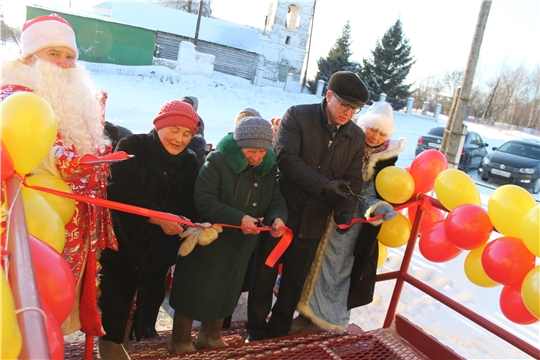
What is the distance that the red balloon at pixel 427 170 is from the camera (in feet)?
10.5

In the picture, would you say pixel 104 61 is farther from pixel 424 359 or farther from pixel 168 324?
pixel 424 359

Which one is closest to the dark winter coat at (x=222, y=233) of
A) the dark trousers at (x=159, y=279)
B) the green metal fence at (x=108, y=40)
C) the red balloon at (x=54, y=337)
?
the dark trousers at (x=159, y=279)

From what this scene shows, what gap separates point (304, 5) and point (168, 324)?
109 feet

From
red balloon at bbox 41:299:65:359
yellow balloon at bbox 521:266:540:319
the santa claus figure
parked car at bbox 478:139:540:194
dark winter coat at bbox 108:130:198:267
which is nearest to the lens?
red balloon at bbox 41:299:65:359

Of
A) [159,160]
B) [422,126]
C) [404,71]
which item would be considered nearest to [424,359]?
[159,160]

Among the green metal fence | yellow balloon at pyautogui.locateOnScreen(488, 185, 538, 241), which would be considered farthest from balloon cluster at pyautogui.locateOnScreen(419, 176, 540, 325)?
the green metal fence

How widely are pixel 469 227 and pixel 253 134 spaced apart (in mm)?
1414

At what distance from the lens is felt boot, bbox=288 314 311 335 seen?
326cm

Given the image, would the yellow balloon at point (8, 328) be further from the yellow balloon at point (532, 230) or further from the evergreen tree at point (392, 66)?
the evergreen tree at point (392, 66)

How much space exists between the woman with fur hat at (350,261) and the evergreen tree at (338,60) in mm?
29136

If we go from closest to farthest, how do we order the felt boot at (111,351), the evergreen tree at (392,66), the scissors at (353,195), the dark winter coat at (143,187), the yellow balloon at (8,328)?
1. the yellow balloon at (8,328)
2. the dark winter coat at (143,187)
3. the felt boot at (111,351)
4. the scissors at (353,195)
5. the evergreen tree at (392,66)

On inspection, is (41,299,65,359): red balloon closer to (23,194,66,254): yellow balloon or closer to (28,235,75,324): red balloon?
(28,235,75,324): red balloon

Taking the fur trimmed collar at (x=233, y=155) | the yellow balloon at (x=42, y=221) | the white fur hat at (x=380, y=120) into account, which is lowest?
the yellow balloon at (x=42, y=221)

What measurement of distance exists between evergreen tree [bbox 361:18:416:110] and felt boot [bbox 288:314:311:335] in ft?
98.6
